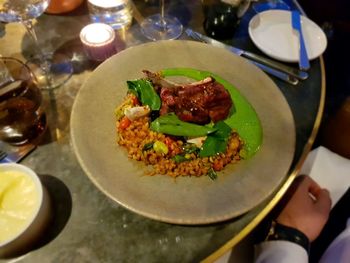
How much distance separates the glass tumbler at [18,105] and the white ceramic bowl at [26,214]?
157 mm

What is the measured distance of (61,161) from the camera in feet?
2.66

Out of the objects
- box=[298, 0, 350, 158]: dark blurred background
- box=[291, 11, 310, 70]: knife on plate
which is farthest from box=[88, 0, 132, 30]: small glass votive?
box=[298, 0, 350, 158]: dark blurred background

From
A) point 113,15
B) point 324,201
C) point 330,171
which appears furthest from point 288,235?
point 113,15

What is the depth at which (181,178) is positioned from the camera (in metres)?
0.74

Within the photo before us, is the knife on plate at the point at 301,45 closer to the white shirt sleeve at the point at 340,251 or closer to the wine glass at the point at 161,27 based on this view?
the wine glass at the point at 161,27

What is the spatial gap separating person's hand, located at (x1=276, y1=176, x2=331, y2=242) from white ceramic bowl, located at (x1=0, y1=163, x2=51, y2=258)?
745 mm

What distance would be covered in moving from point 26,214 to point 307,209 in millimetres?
860

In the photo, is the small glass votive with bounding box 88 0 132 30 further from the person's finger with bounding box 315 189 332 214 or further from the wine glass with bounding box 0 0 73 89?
the person's finger with bounding box 315 189 332 214

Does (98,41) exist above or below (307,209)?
above

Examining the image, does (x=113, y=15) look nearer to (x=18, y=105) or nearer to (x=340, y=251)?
(x=18, y=105)

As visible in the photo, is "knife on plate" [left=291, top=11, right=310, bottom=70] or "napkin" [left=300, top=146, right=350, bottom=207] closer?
"knife on plate" [left=291, top=11, right=310, bottom=70]

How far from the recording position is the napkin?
1.15 m

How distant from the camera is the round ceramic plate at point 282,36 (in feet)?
3.45

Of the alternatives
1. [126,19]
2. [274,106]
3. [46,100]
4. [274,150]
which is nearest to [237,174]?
[274,150]
